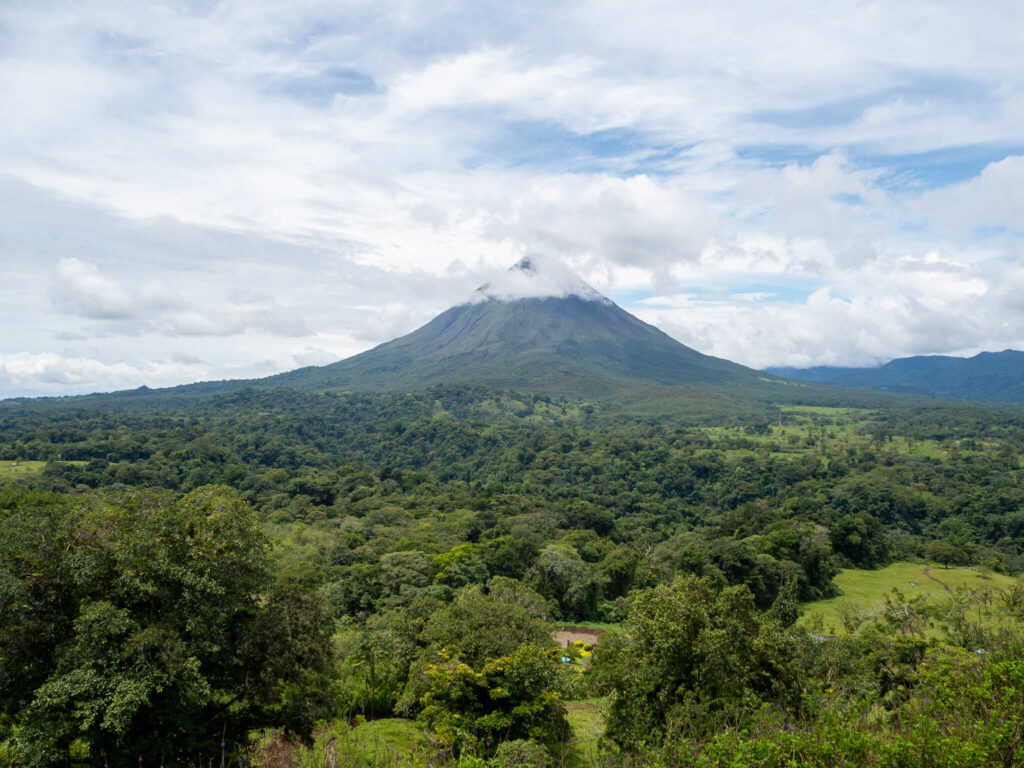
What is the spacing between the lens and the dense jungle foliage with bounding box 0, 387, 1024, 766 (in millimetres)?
7504

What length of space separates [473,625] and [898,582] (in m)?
34.4

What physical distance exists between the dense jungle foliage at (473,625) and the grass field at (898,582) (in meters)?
1.29

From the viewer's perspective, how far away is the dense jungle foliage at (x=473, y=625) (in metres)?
7.50

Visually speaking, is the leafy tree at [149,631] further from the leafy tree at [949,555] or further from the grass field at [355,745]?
the leafy tree at [949,555]

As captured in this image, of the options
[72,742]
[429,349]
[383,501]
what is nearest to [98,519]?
[72,742]

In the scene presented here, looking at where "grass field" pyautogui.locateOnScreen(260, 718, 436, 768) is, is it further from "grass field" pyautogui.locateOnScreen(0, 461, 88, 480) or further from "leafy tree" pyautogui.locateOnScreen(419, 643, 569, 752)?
"grass field" pyautogui.locateOnScreen(0, 461, 88, 480)

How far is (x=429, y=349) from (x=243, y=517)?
168 m

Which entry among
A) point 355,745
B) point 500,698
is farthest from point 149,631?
point 500,698

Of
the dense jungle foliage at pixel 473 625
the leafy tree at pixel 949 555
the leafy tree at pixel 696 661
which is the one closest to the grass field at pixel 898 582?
the leafy tree at pixel 949 555

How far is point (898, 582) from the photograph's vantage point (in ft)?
118

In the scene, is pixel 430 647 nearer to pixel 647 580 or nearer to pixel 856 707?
pixel 856 707

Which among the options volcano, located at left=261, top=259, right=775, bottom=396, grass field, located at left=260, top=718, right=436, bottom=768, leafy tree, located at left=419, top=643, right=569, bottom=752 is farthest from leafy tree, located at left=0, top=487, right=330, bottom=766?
volcano, located at left=261, top=259, right=775, bottom=396

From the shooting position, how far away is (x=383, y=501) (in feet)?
176

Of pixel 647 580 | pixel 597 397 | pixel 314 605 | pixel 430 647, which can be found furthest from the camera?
pixel 597 397
